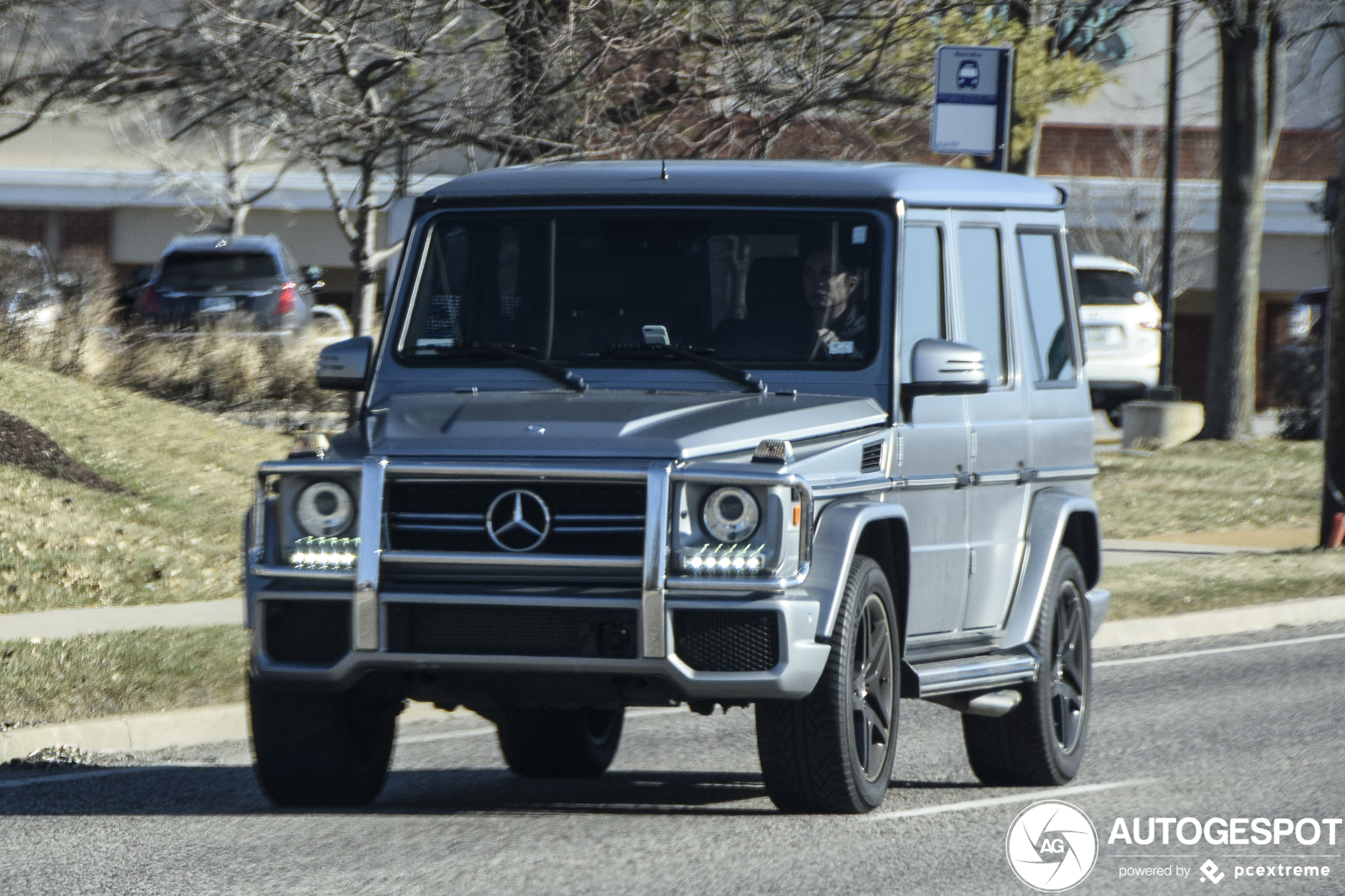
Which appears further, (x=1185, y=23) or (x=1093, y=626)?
(x=1185, y=23)

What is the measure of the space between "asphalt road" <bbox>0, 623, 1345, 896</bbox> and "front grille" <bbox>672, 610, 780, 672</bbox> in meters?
0.64

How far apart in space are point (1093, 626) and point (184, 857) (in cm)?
395

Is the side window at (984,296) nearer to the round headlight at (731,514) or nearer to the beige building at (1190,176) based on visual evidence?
the round headlight at (731,514)

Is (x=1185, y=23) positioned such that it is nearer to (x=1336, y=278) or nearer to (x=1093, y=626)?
(x=1336, y=278)

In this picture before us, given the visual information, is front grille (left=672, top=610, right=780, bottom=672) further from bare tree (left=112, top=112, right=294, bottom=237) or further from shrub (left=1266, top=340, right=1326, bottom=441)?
bare tree (left=112, top=112, right=294, bottom=237)

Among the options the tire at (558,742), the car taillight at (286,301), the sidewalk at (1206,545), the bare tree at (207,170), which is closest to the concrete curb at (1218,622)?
the sidewalk at (1206,545)

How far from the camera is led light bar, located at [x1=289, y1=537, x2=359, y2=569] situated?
20.7ft

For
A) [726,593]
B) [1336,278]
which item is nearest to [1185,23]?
[1336,278]

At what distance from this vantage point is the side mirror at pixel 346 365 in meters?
7.16

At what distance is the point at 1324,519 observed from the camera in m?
17.1

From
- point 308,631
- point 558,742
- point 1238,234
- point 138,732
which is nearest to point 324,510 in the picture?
point 308,631

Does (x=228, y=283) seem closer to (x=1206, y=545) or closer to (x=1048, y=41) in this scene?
(x=1048, y=41)

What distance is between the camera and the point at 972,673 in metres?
7.27

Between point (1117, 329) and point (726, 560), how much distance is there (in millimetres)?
20700
